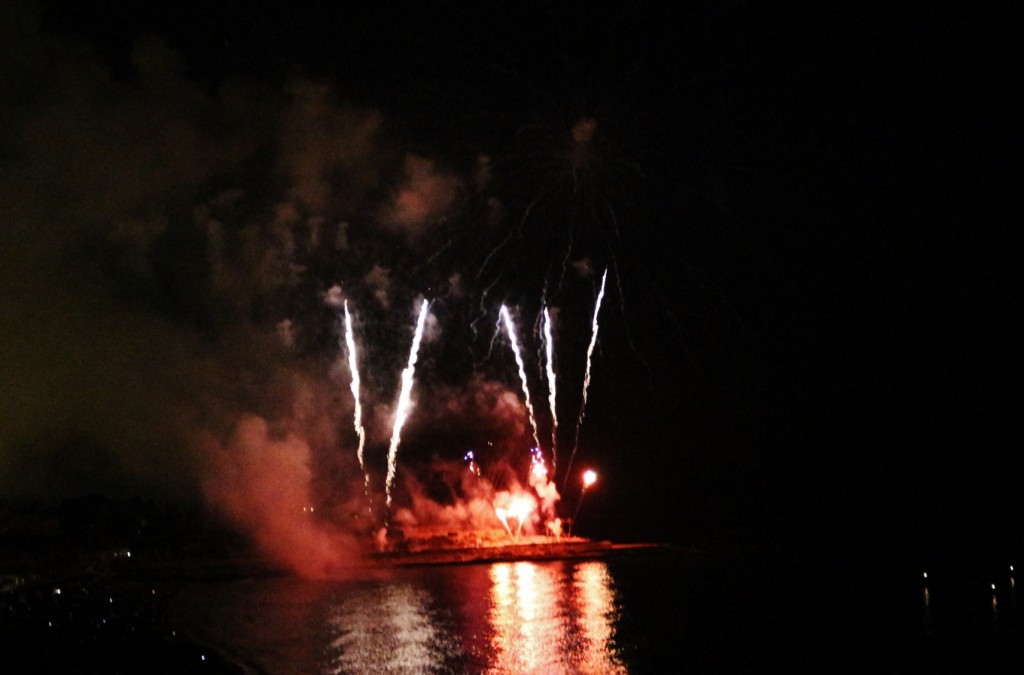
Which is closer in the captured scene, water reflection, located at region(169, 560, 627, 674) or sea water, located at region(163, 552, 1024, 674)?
water reflection, located at region(169, 560, 627, 674)

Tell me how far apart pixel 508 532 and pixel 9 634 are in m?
24.2

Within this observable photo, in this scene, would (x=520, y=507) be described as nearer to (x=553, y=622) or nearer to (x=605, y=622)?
(x=605, y=622)

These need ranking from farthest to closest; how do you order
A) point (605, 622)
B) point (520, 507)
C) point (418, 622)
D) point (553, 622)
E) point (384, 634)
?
point (520, 507) → point (418, 622) → point (605, 622) → point (553, 622) → point (384, 634)

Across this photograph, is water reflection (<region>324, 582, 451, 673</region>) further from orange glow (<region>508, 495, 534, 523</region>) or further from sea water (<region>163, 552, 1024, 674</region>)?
orange glow (<region>508, 495, 534, 523</region>)

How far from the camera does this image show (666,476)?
2685 inches

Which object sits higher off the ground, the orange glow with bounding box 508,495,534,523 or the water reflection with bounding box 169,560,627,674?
the orange glow with bounding box 508,495,534,523

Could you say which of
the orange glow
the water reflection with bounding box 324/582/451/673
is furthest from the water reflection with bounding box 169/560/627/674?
the orange glow

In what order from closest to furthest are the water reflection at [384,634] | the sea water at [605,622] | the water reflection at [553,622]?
the water reflection at [553,622] → the water reflection at [384,634] → the sea water at [605,622]

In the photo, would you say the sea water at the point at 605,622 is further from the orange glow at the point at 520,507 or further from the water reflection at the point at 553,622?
the orange glow at the point at 520,507

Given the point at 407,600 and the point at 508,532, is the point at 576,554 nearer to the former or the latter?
the point at 508,532

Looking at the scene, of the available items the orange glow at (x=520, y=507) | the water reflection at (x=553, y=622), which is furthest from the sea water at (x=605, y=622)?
the orange glow at (x=520, y=507)

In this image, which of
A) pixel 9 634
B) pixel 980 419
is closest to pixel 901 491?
pixel 980 419

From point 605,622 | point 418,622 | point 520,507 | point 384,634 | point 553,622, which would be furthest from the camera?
point 520,507

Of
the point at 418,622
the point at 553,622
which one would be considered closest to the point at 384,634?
the point at 418,622
